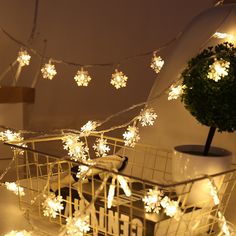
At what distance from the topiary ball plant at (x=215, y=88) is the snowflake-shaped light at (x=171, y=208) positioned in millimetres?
170

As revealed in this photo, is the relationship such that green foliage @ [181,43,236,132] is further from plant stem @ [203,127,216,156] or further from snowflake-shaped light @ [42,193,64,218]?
snowflake-shaped light @ [42,193,64,218]

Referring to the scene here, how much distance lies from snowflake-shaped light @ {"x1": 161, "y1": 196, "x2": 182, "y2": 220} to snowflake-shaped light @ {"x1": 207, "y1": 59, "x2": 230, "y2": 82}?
0.71 feet

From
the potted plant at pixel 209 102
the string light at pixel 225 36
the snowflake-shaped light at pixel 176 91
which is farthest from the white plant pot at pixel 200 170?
the string light at pixel 225 36

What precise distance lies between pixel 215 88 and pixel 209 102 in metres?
0.03

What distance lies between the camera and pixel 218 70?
708 mm

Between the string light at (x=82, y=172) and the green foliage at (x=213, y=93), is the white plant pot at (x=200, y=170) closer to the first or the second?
the green foliage at (x=213, y=93)

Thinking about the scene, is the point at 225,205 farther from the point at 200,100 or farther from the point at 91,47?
the point at 91,47

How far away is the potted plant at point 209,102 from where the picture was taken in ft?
2.36

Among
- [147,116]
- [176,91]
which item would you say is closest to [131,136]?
[147,116]

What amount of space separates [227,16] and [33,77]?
2.84ft

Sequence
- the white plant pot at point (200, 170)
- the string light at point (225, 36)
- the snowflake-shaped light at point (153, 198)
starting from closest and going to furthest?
the snowflake-shaped light at point (153, 198) < the white plant pot at point (200, 170) < the string light at point (225, 36)

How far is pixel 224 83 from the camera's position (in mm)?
718

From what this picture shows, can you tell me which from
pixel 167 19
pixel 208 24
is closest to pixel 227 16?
pixel 208 24

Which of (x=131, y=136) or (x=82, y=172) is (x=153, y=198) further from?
(x=131, y=136)
